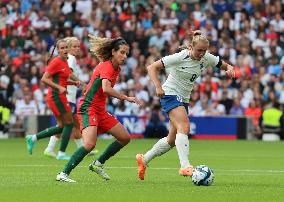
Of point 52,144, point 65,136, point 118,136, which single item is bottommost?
point 52,144

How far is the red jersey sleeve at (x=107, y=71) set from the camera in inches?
557

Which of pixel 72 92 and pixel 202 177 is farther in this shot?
pixel 72 92

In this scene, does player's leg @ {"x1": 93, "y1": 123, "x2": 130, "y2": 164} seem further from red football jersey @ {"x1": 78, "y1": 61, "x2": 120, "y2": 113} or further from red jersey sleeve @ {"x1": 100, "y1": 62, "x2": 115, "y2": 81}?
red jersey sleeve @ {"x1": 100, "y1": 62, "x2": 115, "y2": 81}

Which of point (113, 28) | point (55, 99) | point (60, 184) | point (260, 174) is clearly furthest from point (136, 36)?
point (60, 184)

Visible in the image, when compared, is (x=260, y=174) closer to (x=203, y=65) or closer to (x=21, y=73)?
(x=203, y=65)

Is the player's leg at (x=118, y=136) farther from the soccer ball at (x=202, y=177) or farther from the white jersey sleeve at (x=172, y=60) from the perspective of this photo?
the soccer ball at (x=202, y=177)

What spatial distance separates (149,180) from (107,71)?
1759mm

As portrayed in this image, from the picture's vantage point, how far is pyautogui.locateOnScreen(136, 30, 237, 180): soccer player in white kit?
14430 mm

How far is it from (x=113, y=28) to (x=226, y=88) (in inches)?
214

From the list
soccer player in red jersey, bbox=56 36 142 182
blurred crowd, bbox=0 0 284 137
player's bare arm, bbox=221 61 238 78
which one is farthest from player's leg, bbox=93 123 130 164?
blurred crowd, bbox=0 0 284 137

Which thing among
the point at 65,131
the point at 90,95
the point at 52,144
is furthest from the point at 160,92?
the point at 52,144

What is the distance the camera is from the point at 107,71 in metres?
14.2

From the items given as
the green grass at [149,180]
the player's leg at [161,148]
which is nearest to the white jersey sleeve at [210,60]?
the player's leg at [161,148]

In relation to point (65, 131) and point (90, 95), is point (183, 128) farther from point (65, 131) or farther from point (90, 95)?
point (65, 131)
